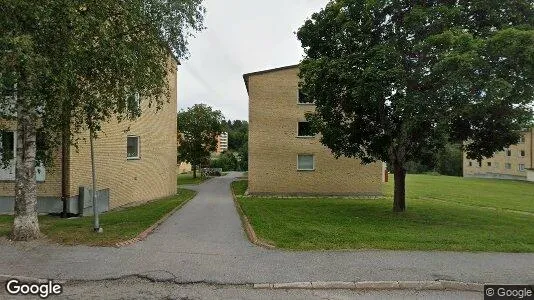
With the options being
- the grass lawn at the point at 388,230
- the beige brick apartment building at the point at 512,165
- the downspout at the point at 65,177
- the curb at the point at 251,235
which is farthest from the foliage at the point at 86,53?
the beige brick apartment building at the point at 512,165

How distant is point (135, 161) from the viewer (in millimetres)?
21688

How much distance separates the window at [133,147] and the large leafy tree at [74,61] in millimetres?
8855

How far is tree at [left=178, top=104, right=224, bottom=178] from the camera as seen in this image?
49.5m

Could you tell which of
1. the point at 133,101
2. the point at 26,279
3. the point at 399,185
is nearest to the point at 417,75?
the point at 399,185

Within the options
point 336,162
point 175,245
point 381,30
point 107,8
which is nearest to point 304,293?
point 175,245

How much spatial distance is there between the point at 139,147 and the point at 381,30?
42.6 ft

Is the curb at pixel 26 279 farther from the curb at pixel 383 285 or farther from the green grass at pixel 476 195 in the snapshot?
the green grass at pixel 476 195

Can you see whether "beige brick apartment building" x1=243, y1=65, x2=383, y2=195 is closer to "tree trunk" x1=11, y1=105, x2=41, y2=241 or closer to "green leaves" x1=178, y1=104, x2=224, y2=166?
"tree trunk" x1=11, y1=105, x2=41, y2=241

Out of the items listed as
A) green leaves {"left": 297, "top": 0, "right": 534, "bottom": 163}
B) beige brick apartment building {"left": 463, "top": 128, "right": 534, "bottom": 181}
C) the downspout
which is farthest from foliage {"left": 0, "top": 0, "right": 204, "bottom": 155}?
beige brick apartment building {"left": 463, "top": 128, "right": 534, "bottom": 181}

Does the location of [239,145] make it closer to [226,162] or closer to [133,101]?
[226,162]

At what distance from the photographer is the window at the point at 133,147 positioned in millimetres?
21550

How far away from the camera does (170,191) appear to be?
2836 centimetres

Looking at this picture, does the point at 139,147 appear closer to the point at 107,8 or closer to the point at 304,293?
the point at 107,8

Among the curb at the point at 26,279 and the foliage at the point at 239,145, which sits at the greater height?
the foliage at the point at 239,145
